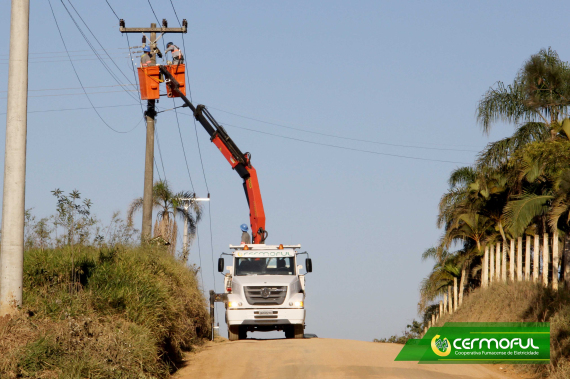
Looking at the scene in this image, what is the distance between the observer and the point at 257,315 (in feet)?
64.9

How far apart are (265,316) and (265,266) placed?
1622 millimetres

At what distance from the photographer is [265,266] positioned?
20672mm

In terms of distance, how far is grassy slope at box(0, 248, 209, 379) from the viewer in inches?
371

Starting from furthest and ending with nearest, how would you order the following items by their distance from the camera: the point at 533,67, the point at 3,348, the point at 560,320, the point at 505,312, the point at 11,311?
the point at 533,67
the point at 505,312
the point at 560,320
the point at 11,311
the point at 3,348

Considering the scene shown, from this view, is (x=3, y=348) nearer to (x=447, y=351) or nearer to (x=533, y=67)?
(x=447, y=351)

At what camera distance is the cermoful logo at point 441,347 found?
14.3 meters

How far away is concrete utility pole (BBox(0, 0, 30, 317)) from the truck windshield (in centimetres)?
1057

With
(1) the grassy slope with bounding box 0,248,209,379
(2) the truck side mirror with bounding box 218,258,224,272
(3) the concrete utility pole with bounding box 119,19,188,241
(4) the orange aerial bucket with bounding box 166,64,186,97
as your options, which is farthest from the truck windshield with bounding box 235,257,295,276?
(4) the orange aerial bucket with bounding box 166,64,186,97

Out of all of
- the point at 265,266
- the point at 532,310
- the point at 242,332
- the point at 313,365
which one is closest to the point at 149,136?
the point at 265,266

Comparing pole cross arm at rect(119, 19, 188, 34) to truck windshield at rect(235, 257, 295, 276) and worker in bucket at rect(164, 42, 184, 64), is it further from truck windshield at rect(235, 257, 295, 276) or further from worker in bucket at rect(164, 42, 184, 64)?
truck windshield at rect(235, 257, 295, 276)

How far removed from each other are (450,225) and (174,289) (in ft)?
65.1

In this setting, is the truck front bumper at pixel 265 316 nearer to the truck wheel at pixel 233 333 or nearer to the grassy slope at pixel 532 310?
the truck wheel at pixel 233 333

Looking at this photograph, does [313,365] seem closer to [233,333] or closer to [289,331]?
[233,333]

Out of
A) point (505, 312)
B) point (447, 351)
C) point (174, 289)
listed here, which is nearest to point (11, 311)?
point (174, 289)
